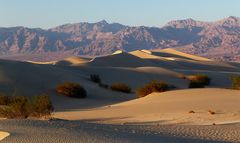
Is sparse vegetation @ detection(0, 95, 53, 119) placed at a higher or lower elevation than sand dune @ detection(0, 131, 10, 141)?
lower

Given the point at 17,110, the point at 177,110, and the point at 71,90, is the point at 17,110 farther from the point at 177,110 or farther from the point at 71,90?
the point at 71,90

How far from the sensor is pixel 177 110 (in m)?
26.6

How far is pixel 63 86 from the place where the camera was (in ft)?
131

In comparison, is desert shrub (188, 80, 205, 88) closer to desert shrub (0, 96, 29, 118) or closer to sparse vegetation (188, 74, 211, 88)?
sparse vegetation (188, 74, 211, 88)

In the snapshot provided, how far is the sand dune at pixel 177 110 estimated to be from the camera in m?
22.7

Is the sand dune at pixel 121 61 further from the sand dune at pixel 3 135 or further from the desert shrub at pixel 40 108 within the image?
the sand dune at pixel 3 135

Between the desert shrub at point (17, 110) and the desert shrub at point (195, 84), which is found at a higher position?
the desert shrub at point (17, 110)

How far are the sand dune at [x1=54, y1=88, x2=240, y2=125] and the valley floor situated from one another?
243 cm

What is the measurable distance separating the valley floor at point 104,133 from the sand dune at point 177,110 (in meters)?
2.43

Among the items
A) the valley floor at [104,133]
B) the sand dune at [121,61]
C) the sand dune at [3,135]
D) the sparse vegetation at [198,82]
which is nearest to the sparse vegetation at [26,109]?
the valley floor at [104,133]

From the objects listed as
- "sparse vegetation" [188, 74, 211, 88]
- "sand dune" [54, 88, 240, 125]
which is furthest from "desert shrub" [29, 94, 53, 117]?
"sparse vegetation" [188, 74, 211, 88]

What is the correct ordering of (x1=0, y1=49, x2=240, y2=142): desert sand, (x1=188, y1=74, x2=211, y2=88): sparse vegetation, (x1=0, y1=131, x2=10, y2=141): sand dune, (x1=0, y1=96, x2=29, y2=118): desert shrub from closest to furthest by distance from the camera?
1. (x1=0, y1=131, x2=10, y2=141): sand dune
2. (x1=0, y1=49, x2=240, y2=142): desert sand
3. (x1=0, y1=96, x2=29, y2=118): desert shrub
4. (x1=188, y1=74, x2=211, y2=88): sparse vegetation

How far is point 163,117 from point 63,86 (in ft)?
57.0

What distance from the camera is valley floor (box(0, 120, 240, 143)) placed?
13.1 m
